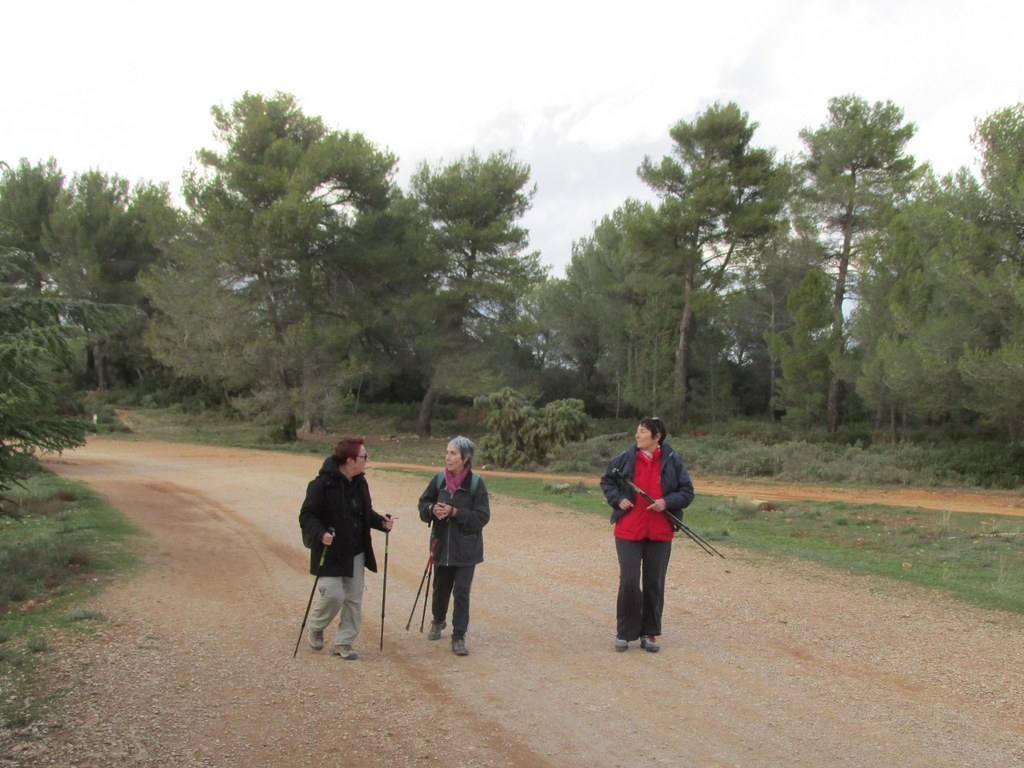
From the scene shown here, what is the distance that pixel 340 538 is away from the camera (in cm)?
610

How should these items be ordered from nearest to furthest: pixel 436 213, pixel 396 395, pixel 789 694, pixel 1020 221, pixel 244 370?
pixel 789 694 < pixel 1020 221 < pixel 244 370 < pixel 436 213 < pixel 396 395

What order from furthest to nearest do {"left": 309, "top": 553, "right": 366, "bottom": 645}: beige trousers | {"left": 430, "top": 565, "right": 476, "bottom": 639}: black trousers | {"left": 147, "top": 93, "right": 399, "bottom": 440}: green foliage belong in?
{"left": 147, "top": 93, "right": 399, "bottom": 440}: green foliage < {"left": 430, "top": 565, "right": 476, "bottom": 639}: black trousers < {"left": 309, "top": 553, "right": 366, "bottom": 645}: beige trousers

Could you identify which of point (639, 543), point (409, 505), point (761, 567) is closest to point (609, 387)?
point (409, 505)

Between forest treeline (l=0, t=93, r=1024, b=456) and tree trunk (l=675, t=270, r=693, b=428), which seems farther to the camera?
tree trunk (l=675, t=270, r=693, b=428)

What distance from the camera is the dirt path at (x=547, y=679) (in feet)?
14.9

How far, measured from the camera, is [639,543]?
20.9 ft

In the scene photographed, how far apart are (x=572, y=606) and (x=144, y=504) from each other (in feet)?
33.1

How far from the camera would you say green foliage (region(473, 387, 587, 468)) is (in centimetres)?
2497

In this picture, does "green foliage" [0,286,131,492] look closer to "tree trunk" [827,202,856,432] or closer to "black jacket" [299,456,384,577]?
"black jacket" [299,456,384,577]

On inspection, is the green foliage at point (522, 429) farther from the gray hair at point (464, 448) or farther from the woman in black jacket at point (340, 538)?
the woman in black jacket at point (340, 538)

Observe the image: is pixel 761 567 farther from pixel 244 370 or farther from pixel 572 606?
pixel 244 370

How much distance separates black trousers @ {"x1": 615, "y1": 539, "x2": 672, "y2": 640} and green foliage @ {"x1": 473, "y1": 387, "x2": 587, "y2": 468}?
18392 millimetres

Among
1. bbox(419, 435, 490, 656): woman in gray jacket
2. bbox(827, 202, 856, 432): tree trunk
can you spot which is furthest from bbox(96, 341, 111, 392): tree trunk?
bbox(419, 435, 490, 656): woman in gray jacket

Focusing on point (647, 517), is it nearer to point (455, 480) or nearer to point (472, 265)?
point (455, 480)
